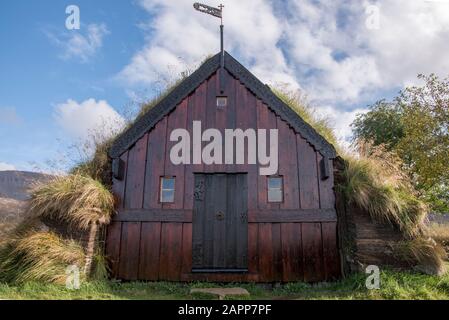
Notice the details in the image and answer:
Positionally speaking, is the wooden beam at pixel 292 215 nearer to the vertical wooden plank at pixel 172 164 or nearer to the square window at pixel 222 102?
the vertical wooden plank at pixel 172 164

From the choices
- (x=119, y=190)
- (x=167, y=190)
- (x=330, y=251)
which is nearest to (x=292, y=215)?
(x=330, y=251)

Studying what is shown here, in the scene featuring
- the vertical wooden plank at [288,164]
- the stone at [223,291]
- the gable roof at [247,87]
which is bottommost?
the stone at [223,291]

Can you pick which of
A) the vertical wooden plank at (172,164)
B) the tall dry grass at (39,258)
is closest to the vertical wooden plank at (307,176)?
the vertical wooden plank at (172,164)

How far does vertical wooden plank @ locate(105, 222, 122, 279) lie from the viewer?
7914 mm

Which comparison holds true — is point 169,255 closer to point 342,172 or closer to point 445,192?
point 342,172

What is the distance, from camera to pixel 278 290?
7.45 meters

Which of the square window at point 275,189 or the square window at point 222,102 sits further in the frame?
the square window at point 222,102

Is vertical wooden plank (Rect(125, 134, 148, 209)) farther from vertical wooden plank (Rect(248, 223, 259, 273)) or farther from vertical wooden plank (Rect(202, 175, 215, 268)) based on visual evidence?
vertical wooden plank (Rect(248, 223, 259, 273))

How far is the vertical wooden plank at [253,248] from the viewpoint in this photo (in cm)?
784

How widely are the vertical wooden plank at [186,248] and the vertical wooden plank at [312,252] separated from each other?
2.74 metres

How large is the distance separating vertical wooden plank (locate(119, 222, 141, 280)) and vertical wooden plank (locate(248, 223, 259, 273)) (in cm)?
271

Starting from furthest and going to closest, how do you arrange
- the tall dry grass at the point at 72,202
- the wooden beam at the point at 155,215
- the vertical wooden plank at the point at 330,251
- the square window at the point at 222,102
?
the square window at the point at 222,102 → the wooden beam at the point at 155,215 → the vertical wooden plank at the point at 330,251 → the tall dry grass at the point at 72,202
